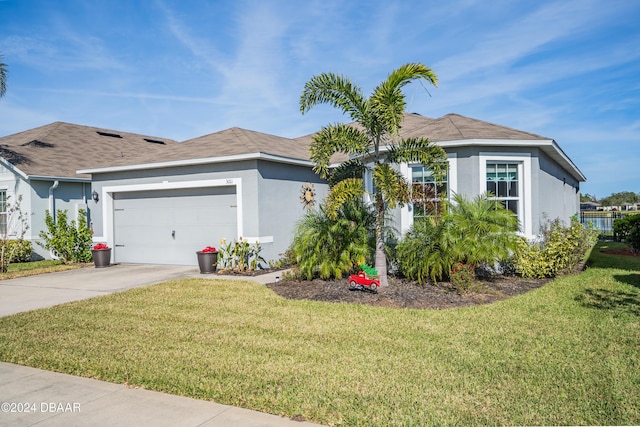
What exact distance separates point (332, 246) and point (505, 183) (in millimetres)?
4840

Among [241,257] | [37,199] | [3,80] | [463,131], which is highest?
[3,80]

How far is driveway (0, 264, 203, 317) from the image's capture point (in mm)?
8820

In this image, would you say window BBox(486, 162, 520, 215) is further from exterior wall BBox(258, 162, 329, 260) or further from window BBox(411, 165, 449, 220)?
exterior wall BBox(258, 162, 329, 260)

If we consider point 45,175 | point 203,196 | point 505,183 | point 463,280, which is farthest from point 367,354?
point 45,175

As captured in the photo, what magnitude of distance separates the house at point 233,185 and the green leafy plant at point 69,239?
0.39m

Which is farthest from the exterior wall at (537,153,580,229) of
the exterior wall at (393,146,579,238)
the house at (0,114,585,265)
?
the exterior wall at (393,146,579,238)

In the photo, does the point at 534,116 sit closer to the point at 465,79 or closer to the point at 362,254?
the point at 465,79

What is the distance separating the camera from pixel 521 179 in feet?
36.7

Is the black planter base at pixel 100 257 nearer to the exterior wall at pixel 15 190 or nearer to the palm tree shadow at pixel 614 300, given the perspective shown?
the exterior wall at pixel 15 190

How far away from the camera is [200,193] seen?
13.5 m

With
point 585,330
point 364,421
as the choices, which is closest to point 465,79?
point 585,330

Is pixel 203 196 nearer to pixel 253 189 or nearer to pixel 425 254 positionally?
pixel 253 189

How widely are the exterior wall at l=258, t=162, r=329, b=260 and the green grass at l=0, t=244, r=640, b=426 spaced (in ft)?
14.5

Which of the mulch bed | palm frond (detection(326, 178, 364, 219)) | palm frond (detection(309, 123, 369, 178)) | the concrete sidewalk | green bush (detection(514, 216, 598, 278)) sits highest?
palm frond (detection(309, 123, 369, 178))
